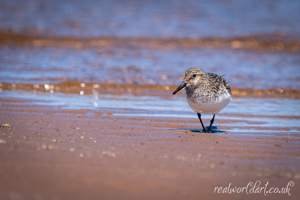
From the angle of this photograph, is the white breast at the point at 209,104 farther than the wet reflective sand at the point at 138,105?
Yes

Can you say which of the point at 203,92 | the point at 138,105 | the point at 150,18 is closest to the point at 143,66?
the point at 138,105

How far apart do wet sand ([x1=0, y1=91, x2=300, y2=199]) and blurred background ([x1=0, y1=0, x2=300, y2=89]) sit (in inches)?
152

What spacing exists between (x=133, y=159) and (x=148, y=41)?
11306 millimetres

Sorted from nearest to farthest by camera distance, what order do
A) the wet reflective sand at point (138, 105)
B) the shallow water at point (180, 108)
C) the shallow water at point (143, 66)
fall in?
the wet reflective sand at point (138, 105)
the shallow water at point (180, 108)
the shallow water at point (143, 66)

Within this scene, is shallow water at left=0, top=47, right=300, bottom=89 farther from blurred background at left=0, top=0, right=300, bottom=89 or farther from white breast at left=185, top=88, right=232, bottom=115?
white breast at left=185, top=88, right=232, bottom=115

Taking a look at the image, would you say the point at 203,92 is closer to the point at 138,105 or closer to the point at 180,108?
the point at 180,108

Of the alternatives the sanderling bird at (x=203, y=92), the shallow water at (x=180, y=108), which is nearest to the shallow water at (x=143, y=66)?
the shallow water at (x=180, y=108)

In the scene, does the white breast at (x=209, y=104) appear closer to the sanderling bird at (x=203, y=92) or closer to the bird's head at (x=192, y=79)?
the sanderling bird at (x=203, y=92)

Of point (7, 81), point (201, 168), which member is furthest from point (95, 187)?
point (7, 81)

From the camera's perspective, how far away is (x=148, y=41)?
14.8m

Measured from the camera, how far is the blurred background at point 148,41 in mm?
9742

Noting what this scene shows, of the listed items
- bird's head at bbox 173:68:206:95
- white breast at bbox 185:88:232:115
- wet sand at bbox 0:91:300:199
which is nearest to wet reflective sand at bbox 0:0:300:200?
wet sand at bbox 0:91:300:199

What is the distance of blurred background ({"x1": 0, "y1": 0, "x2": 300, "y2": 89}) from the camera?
9.74m

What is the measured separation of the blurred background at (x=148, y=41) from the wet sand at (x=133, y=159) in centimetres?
387
